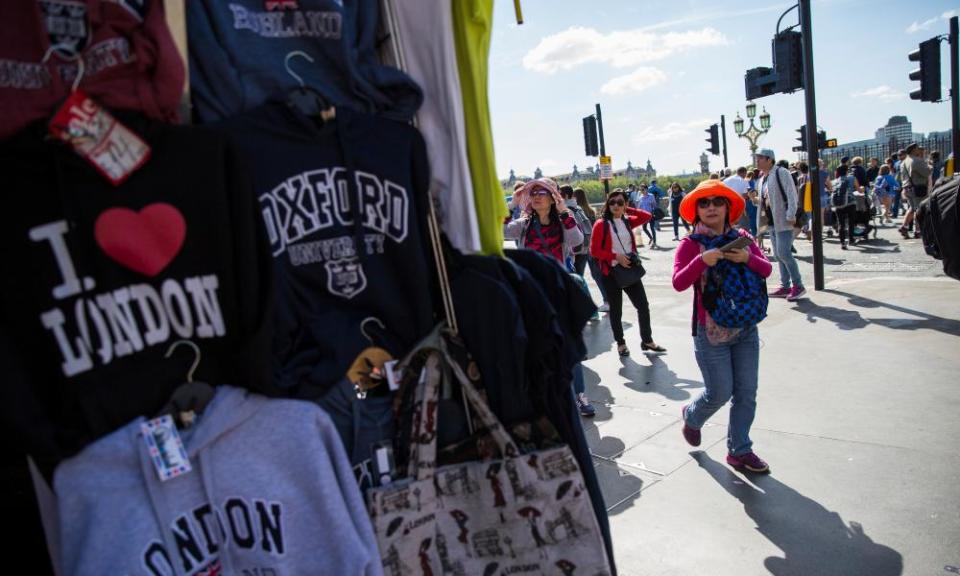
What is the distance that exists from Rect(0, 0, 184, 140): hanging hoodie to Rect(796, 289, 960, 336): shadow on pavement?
21.0 ft

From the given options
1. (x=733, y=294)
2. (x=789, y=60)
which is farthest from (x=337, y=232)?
(x=789, y=60)

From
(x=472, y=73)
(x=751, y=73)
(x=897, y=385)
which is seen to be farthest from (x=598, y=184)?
(x=472, y=73)

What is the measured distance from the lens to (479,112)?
68.0 inches

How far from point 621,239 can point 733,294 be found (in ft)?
8.16

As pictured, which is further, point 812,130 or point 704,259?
point 812,130

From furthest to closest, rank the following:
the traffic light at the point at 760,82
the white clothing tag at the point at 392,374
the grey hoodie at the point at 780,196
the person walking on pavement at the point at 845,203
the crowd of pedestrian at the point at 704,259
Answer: the person walking on pavement at the point at 845,203
the traffic light at the point at 760,82
the grey hoodie at the point at 780,196
the crowd of pedestrian at the point at 704,259
the white clothing tag at the point at 392,374

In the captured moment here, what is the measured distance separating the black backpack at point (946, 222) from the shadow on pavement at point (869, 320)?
226 centimetres

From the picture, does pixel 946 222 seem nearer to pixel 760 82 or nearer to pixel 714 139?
pixel 760 82

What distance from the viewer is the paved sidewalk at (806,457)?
2.69m

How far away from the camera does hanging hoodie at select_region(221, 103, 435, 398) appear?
1468 millimetres

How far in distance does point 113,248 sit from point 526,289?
1.01m

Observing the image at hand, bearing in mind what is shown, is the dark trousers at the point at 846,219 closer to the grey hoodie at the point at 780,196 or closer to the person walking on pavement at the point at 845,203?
the person walking on pavement at the point at 845,203

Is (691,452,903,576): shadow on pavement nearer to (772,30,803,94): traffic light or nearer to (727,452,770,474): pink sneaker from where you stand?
(727,452,770,474): pink sneaker

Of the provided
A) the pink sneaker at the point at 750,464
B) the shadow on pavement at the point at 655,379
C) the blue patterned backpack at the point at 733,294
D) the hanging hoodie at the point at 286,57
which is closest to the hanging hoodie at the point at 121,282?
the hanging hoodie at the point at 286,57
